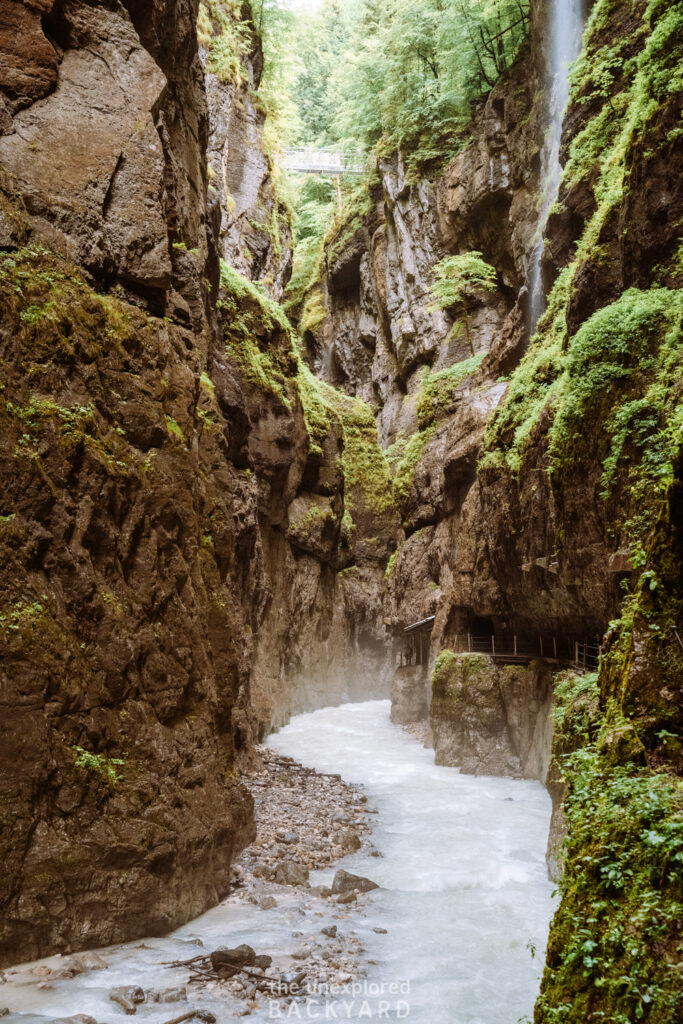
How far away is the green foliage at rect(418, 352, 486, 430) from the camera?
2753cm

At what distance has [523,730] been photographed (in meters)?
16.8

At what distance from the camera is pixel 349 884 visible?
396 inches

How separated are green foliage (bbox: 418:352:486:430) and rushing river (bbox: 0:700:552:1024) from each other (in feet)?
52.7

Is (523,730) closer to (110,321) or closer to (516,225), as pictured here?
(110,321)

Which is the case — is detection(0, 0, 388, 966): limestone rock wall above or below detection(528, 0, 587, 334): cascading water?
below

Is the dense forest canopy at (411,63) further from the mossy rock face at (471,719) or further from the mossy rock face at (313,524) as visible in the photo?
the mossy rock face at (471,719)

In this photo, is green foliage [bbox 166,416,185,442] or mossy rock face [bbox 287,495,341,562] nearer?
green foliage [bbox 166,416,185,442]

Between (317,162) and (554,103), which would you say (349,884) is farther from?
(317,162)

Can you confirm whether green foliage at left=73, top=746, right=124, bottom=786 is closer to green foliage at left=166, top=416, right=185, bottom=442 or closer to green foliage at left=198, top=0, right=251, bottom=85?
green foliage at left=166, top=416, right=185, bottom=442

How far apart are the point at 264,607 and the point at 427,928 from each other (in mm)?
15439

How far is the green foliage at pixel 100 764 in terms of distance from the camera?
25.4ft

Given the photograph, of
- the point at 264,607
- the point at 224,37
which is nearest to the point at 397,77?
the point at 224,37

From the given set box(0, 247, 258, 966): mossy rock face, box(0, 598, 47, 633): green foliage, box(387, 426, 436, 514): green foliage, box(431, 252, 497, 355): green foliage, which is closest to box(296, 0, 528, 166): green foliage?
box(431, 252, 497, 355): green foliage

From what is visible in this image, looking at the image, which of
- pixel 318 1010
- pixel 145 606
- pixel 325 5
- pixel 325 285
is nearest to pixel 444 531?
pixel 145 606
